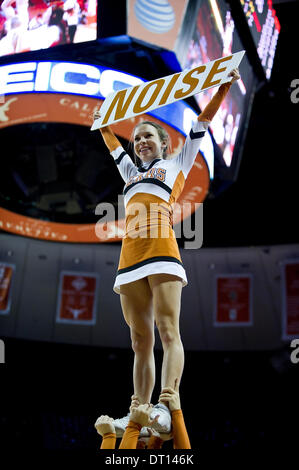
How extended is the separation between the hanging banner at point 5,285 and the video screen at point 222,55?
6107mm

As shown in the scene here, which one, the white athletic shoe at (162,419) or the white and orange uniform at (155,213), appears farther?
A: the white and orange uniform at (155,213)

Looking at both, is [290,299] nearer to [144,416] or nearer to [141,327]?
[141,327]

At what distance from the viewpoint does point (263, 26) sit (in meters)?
5.97

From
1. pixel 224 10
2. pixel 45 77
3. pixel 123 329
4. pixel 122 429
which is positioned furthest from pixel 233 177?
pixel 123 329

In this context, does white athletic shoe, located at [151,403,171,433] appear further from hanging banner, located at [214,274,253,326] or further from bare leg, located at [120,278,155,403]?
hanging banner, located at [214,274,253,326]

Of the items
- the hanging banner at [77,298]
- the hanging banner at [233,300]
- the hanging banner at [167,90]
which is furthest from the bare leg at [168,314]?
the hanging banner at [77,298]

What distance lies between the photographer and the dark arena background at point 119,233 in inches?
212

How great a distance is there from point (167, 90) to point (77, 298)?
27.7 feet

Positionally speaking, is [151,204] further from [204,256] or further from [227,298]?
[204,256]

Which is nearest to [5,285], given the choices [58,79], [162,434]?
[58,79]

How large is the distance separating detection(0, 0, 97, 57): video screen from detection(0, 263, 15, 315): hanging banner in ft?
21.1

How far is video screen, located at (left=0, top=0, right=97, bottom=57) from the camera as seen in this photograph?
525 centimetres

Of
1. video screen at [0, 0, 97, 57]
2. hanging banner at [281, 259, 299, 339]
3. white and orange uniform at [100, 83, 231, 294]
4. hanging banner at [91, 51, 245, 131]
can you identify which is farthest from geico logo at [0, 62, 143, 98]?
hanging banner at [281, 259, 299, 339]
